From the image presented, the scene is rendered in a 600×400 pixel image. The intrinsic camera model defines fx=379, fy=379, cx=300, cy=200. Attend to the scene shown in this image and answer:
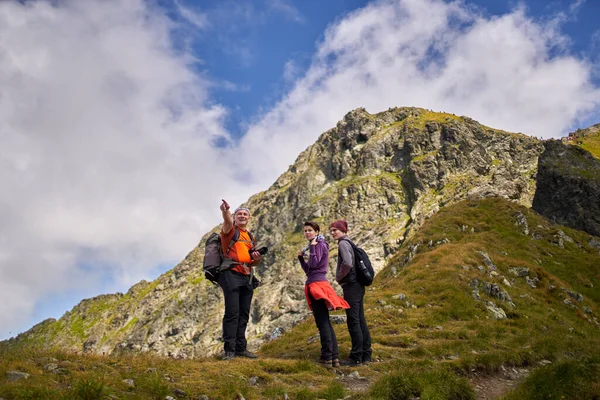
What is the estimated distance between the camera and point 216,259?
1120cm

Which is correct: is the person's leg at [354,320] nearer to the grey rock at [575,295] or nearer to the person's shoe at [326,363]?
the person's shoe at [326,363]

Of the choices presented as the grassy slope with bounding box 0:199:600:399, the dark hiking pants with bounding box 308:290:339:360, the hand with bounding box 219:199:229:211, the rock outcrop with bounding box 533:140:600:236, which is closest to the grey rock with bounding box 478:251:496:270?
the grassy slope with bounding box 0:199:600:399

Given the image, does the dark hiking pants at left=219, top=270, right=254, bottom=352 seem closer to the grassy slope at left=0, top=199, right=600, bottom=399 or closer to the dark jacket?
the grassy slope at left=0, top=199, right=600, bottom=399

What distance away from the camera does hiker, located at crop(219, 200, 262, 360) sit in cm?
1092

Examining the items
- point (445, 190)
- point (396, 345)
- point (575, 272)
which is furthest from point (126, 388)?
point (445, 190)

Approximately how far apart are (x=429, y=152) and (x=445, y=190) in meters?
23.2

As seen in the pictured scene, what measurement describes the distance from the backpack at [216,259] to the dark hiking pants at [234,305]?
209 millimetres

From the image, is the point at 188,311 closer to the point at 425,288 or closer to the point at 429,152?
the point at 429,152

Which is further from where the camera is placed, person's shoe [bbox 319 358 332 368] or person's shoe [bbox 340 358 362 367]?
person's shoe [bbox 340 358 362 367]

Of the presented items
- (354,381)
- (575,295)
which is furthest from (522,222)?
(354,381)

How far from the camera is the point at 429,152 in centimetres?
14262

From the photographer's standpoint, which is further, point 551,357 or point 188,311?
point 188,311

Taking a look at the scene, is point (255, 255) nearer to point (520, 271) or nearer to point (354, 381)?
point (354, 381)

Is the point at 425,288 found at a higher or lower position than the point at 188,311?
lower
